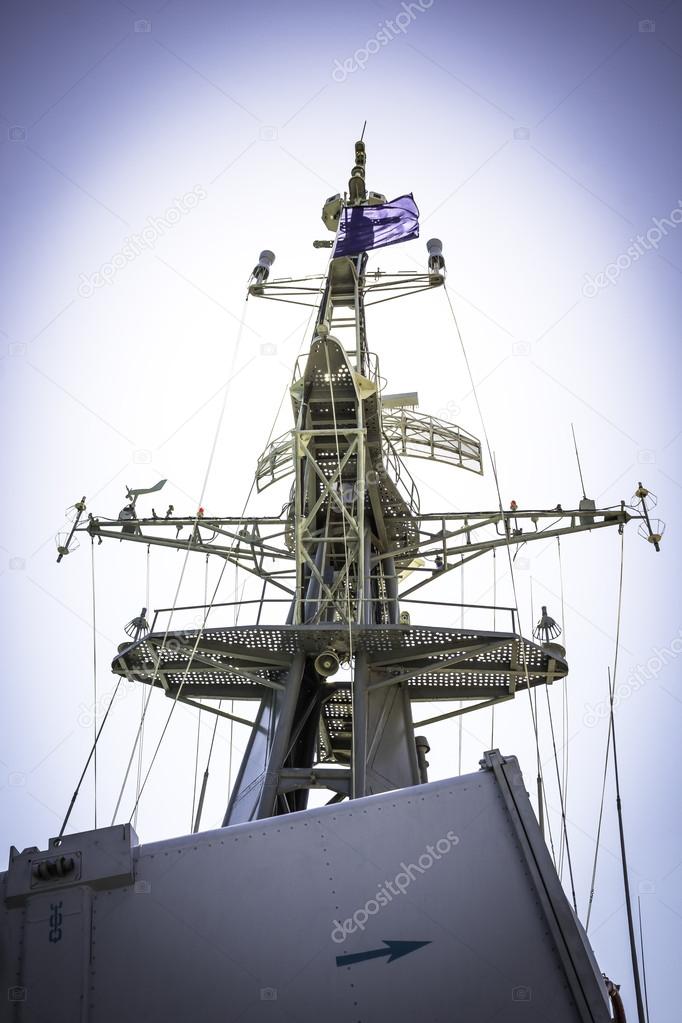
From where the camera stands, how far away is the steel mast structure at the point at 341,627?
1030 cm

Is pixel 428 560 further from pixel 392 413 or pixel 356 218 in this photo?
pixel 356 218

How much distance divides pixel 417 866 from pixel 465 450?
957cm

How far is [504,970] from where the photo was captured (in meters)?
4.94

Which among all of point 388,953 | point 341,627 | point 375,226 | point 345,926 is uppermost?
point 375,226

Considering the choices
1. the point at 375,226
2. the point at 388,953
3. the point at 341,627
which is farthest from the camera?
the point at 375,226

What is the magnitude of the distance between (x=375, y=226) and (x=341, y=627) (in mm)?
6681

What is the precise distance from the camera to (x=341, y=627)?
10.1m

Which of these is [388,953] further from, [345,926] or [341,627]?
[341,627]

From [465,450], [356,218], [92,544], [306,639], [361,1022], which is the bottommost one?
[361,1022]

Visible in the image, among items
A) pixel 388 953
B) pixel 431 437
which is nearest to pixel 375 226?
pixel 431 437

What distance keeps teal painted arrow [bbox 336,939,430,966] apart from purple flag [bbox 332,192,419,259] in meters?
10.5

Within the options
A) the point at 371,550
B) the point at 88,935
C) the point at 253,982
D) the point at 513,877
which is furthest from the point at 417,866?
the point at 371,550

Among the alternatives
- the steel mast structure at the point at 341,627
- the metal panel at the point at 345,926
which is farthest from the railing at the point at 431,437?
the metal panel at the point at 345,926

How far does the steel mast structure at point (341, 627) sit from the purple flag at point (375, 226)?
231 mm
